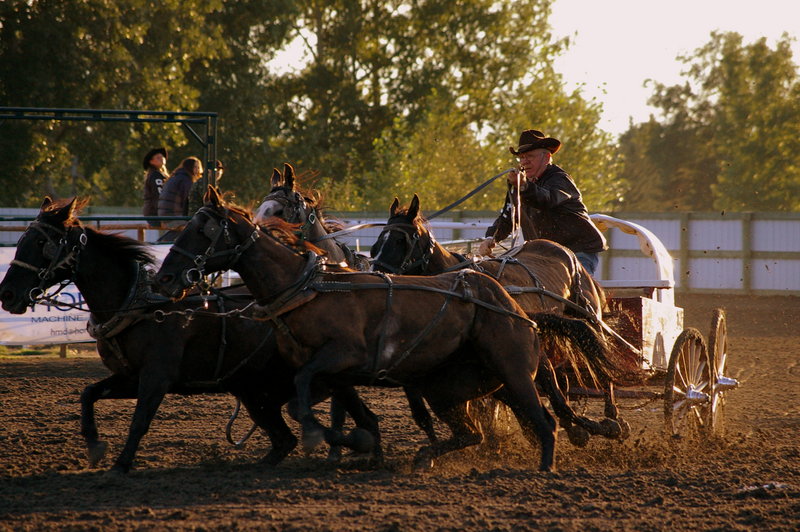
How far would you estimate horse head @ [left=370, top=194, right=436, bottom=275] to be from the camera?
22.2 feet

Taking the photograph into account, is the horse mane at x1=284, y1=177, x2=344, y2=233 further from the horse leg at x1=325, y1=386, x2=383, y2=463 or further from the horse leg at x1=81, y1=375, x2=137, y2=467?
the horse leg at x1=81, y1=375, x2=137, y2=467

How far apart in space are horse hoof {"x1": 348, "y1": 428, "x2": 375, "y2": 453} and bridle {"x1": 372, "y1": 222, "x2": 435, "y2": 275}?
1.31 meters

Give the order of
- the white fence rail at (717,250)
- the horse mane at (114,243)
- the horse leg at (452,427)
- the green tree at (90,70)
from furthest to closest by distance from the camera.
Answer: the green tree at (90,70) < the white fence rail at (717,250) < the horse mane at (114,243) < the horse leg at (452,427)

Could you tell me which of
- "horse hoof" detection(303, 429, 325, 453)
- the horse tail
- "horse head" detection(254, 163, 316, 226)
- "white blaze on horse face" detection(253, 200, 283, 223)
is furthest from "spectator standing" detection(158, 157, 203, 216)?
"horse hoof" detection(303, 429, 325, 453)

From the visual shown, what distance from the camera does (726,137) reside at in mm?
45375

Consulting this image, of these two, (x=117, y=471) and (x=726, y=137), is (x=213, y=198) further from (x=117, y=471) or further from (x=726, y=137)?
(x=726, y=137)

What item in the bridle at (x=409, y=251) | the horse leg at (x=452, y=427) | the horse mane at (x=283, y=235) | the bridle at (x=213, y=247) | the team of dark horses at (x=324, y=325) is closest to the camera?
the bridle at (x=213, y=247)

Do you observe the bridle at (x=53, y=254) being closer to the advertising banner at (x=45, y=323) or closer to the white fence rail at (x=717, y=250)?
the advertising banner at (x=45, y=323)

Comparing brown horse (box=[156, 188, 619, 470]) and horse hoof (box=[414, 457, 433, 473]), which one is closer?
brown horse (box=[156, 188, 619, 470])

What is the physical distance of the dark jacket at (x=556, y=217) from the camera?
7820mm

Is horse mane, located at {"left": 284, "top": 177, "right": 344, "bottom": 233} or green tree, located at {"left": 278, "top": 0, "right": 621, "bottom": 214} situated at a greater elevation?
green tree, located at {"left": 278, "top": 0, "right": 621, "bottom": 214}

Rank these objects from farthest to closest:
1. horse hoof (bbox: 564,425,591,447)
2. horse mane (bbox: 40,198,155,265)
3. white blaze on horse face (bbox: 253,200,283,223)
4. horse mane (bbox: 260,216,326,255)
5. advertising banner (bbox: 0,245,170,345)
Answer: advertising banner (bbox: 0,245,170,345) < white blaze on horse face (bbox: 253,200,283,223) < horse hoof (bbox: 564,425,591,447) < horse mane (bbox: 40,198,155,265) < horse mane (bbox: 260,216,326,255)

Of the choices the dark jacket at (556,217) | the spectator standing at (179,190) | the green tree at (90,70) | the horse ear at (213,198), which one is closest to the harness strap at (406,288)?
the horse ear at (213,198)

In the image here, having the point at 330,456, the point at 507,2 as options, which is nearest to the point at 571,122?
the point at 507,2
